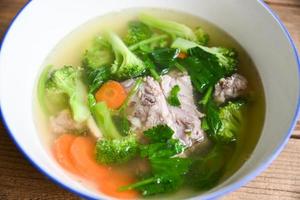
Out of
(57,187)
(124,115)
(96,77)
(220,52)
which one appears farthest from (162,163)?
(220,52)

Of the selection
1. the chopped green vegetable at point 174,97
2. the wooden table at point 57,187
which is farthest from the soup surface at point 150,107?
the wooden table at point 57,187

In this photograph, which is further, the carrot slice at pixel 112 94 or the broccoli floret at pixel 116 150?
the carrot slice at pixel 112 94

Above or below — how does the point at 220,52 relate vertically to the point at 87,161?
above

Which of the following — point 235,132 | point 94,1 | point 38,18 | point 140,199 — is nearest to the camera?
point 140,199

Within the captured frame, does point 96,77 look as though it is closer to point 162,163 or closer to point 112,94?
point 112,94

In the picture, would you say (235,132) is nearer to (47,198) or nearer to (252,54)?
(252,54)

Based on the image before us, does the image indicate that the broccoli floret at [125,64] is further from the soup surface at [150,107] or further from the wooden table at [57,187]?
the wooden table at [57,187]

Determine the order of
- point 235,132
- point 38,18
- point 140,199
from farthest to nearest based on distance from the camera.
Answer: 1. point 38,18
2. point 235,132
3. point 140,199

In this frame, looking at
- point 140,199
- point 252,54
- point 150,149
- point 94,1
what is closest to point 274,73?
point 252,54
